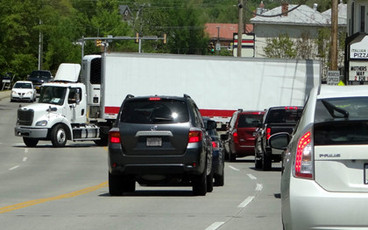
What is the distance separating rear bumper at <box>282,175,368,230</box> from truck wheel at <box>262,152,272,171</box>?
18.9 m

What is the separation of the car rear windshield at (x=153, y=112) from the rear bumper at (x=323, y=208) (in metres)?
8.83

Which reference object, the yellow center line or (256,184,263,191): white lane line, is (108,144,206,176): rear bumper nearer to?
the yellow center line

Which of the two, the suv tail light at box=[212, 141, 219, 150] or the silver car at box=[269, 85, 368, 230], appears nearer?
the silver car at box=[269, 85, 368, 230]

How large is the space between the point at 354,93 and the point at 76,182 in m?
14.6

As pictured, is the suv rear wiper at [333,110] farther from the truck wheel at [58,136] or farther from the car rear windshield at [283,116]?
the truck wheel at [58,136]

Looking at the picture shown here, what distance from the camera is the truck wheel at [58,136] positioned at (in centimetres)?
4141

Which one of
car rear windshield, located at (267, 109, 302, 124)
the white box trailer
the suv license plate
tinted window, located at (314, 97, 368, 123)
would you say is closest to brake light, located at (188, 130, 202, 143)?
the suv license plate

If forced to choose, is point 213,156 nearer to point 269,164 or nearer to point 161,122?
point 161,122

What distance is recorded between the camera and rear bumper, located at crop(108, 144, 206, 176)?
16984mm

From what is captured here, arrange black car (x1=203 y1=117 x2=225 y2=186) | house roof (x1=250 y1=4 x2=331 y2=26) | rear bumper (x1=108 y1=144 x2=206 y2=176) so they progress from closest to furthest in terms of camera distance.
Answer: rear bumper (x1=108 y1=144 x2=206 y2=176)
black car (x1=203 y1=117 x2=225 y2=186)
house roof (x1=250 y1=4 x2=331 y2=26)

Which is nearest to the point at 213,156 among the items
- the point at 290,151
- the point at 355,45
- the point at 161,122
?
the point at 161,122

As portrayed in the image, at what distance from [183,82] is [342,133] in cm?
3762

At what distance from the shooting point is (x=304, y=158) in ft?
28.2

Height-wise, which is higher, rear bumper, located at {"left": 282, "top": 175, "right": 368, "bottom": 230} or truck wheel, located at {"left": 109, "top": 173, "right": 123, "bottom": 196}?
rear bumper, located at {"left": 282, "top": 175, "right": 368, "bottom": 230}
